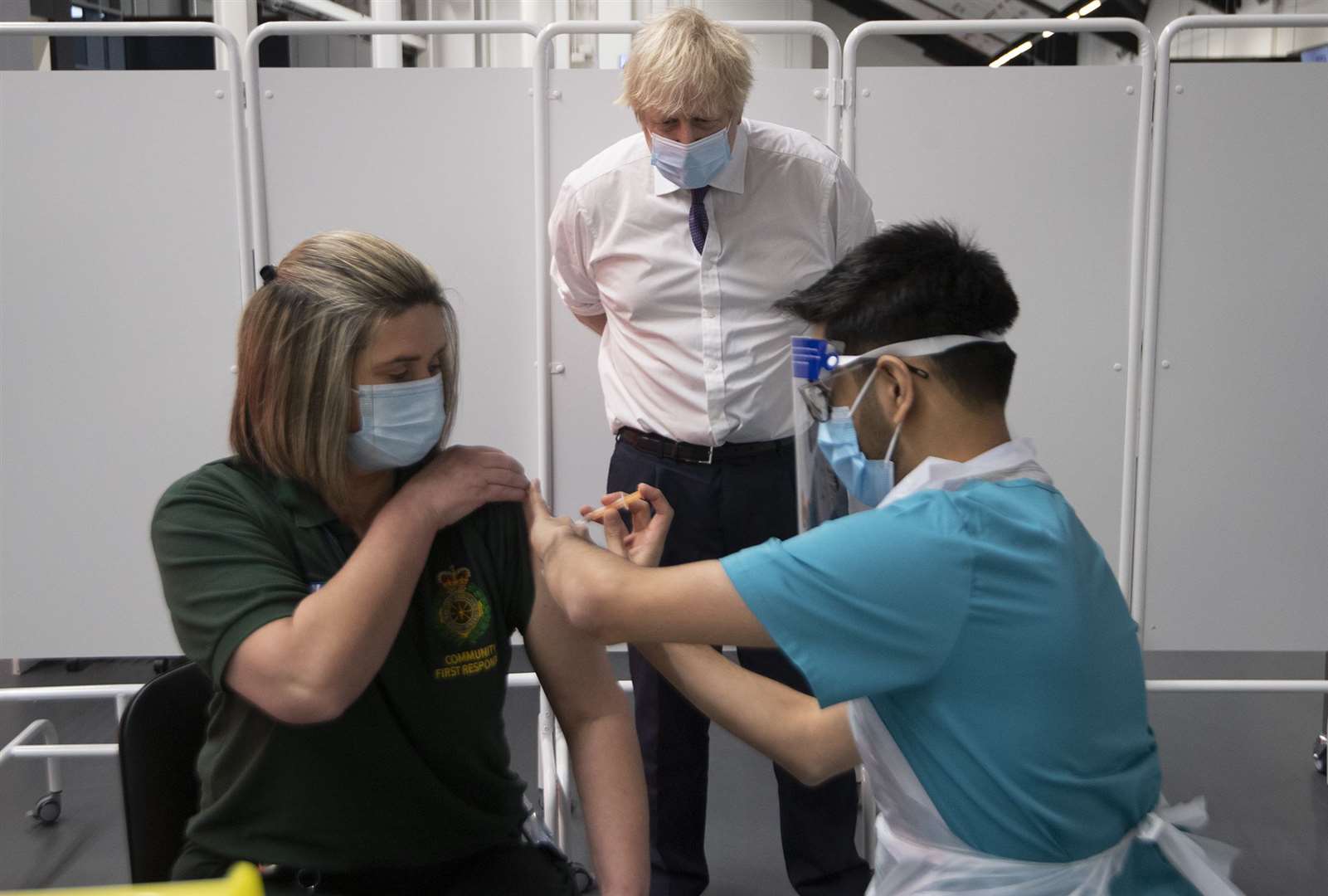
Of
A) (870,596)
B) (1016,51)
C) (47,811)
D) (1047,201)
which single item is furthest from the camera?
(1016,51)

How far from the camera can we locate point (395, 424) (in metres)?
1.32

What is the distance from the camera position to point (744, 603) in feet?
3.67

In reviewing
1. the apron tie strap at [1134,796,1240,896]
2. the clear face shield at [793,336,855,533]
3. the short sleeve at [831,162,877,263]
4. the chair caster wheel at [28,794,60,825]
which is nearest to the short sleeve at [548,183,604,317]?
the short sleeve at [831,162,877,263]

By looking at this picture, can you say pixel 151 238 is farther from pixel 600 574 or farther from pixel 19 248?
pixel 600 574

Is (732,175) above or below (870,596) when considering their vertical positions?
above

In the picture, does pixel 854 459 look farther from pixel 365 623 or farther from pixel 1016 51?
pixel 1016 51


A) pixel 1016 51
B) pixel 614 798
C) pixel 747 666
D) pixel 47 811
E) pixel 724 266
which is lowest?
pixel 47 811

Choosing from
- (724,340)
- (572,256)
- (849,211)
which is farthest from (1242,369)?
(572,256)

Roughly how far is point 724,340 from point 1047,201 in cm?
91

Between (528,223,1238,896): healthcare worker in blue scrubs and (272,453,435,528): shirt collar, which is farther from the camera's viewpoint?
(272,453,435,528): shirt collar

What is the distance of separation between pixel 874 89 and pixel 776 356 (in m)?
0.74

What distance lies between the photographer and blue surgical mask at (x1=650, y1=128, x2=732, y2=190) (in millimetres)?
2104

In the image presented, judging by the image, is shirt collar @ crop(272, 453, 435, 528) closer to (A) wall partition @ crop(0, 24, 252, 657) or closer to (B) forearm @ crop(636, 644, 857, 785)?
(B) forearm @ crop(636, 644, 857, 785)

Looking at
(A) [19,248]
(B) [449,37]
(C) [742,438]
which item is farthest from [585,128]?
(B) [449,37]
